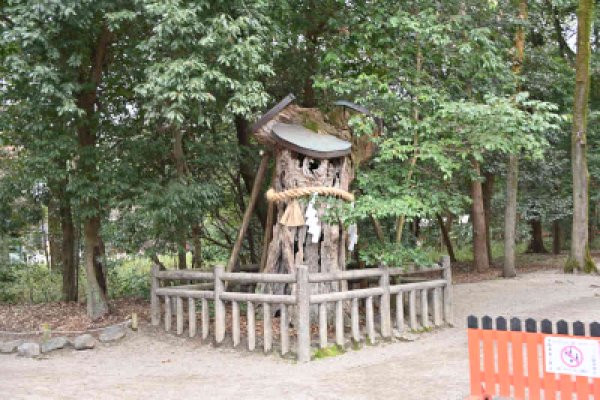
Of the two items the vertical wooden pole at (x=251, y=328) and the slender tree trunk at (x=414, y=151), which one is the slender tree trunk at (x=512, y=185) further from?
the vertical wooden pole at (x=251, y=328)

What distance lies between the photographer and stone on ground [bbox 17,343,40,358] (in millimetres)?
7932

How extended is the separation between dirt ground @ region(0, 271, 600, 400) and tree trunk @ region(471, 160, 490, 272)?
722 centimetres

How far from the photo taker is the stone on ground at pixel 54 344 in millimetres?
8070

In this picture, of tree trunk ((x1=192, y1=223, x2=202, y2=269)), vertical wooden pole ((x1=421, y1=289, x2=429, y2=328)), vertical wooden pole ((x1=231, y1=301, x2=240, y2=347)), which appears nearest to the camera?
vertical wooden pole ((x1=231, y1=301, x2=240, y2=347))

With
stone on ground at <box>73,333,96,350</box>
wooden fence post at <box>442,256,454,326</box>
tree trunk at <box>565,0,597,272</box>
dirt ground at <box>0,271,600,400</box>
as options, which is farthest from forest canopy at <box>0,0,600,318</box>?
tree trunk at <box>565,0,597,272</box>

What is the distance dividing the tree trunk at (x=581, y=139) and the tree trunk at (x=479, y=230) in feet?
7.70

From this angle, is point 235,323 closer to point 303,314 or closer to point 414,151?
point 303,314

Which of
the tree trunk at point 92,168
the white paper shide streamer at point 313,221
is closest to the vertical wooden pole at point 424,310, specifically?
the white paper shide streamer at point 313,221

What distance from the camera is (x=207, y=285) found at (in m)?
9.50

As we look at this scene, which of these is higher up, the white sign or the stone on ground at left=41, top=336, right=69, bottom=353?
the white sign

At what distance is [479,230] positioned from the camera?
1686cm

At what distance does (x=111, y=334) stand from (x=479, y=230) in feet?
38.2

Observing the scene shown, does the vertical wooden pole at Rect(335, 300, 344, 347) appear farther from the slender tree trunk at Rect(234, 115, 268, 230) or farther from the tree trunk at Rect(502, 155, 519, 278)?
the tree trunk at Rect(502, 155, 519, 278)

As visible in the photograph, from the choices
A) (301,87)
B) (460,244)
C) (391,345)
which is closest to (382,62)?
(301,87)
